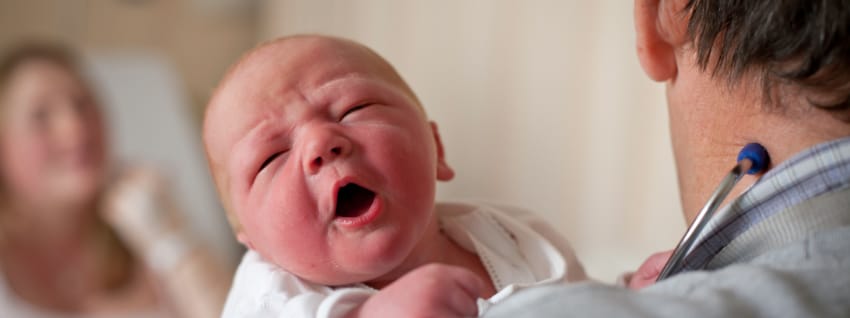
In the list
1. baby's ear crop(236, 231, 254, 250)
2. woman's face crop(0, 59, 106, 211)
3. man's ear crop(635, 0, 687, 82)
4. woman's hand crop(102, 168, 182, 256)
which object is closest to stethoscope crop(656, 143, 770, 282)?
man's ear crop(635, 0, 687, 82)

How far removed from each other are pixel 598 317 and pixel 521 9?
1.97 meters

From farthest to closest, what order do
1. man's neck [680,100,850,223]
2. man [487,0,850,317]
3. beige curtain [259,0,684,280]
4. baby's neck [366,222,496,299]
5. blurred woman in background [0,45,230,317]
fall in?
blurred woman in background [0,45,230,317], beige curtain [259,0,684,280], baby's neck [366,222,496,299], man's neck [680,100,850,223], man [487,0,850,317]

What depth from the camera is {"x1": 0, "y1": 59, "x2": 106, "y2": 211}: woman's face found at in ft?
9.54

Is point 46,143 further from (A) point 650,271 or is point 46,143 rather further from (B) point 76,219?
(A) point 650,271

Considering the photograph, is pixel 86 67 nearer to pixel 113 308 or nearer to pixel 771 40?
pixel 113 308

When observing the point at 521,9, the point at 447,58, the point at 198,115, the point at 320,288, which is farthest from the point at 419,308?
the point at 198,115

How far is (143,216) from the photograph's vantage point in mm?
2760

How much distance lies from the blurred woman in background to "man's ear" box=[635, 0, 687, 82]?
2017mm

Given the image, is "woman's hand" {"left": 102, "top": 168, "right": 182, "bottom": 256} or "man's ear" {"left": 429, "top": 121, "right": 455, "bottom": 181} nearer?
"man's ear" {"left": 429, "top": 121, "right": 455, "bottom": 181}

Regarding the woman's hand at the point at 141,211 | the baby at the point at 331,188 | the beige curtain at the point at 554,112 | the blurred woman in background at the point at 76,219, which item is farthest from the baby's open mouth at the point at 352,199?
the woman's hand at the point at 141,211

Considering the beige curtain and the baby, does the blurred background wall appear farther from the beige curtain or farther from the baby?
the baby

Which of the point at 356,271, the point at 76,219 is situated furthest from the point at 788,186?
the point at 76,219

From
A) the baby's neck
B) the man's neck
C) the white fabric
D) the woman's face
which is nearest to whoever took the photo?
the man's neck

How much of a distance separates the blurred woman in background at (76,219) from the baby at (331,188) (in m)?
1.82
